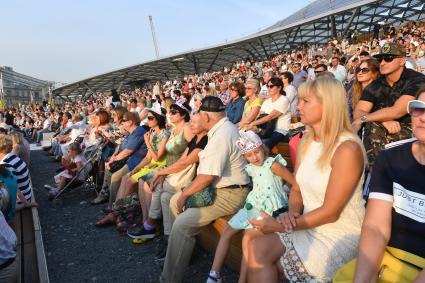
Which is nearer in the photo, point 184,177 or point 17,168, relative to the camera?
point 184,177

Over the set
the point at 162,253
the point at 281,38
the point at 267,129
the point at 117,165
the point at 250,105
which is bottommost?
the point at 162,253

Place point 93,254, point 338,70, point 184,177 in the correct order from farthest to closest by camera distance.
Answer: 1. point 338,70
2. point 93,254
3. point 184,177

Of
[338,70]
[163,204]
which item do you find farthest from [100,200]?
[338,70]

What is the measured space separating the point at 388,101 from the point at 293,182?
1.38 metres

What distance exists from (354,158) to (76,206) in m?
5.77

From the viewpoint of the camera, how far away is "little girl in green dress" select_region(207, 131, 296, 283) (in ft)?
10.5

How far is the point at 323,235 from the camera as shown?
2.29 metres

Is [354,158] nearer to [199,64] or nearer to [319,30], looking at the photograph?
[319,30]

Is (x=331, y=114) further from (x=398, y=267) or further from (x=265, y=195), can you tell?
(x=265, y=195)

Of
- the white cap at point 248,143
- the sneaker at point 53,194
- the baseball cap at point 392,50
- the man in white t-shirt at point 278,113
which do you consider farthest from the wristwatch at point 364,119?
the sneaker at point 53,194

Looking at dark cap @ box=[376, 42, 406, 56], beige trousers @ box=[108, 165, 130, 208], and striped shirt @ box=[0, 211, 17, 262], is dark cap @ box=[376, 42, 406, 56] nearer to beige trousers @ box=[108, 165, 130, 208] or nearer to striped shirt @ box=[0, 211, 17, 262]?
striped shirt @ box=[0, 211, 17, 262]

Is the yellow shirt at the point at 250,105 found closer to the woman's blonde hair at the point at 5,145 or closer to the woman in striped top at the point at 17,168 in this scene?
the woman in striped top at the point at 17,168

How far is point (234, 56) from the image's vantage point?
3672 centimetres

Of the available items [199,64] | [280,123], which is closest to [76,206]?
[280,123]
